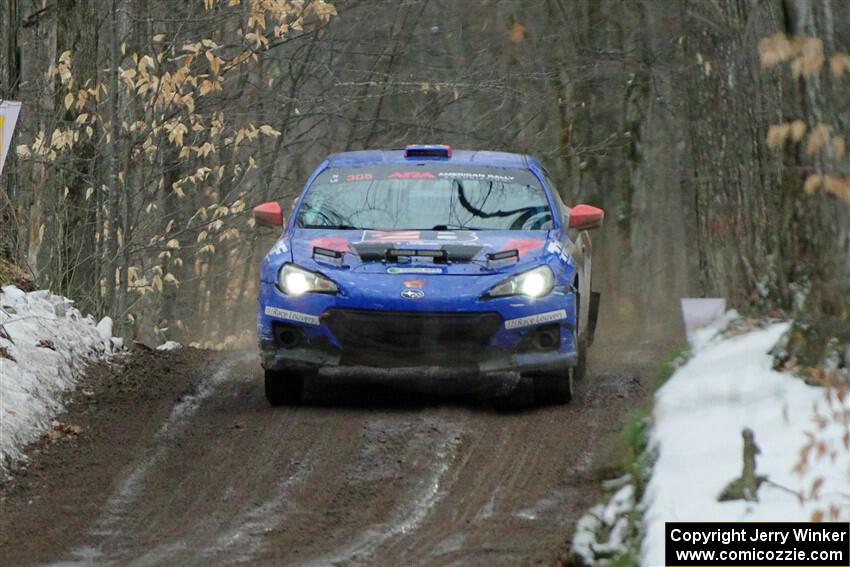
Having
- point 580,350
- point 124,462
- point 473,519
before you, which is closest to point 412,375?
point 580,350

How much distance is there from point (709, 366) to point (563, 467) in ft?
A: 4.58

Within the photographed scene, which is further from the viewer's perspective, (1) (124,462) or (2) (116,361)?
(2) (116,361)

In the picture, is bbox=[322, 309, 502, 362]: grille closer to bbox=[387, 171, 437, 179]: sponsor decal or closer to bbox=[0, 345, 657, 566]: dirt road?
bbox=[0, 345, 657, 566]: dirt road

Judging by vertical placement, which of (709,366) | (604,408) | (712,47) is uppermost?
(712,47)

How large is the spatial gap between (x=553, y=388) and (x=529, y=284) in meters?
0.83

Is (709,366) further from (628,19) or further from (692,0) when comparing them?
(628,19)

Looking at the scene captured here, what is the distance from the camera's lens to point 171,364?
12.7 m

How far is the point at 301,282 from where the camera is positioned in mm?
10133

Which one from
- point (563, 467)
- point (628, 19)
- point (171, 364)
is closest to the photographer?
point (563, 467)

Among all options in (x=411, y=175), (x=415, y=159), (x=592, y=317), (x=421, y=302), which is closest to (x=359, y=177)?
(x=411, y=175)

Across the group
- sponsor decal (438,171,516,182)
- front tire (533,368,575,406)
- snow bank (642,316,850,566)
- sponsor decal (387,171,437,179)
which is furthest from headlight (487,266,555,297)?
snow bank (642,316,850,566)

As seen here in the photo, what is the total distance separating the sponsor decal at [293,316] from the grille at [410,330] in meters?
0.08

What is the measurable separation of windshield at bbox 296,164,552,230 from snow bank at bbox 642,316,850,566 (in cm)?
317

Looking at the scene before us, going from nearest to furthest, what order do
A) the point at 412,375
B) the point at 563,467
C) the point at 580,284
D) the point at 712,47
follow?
the point at 563,467, the point at 712,47, the point at 580,284, the point at 412,375
